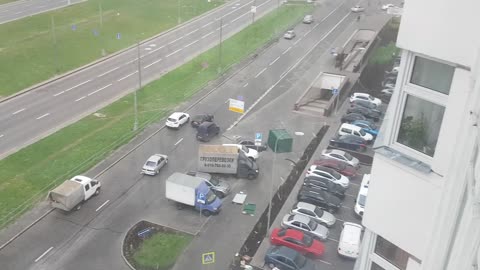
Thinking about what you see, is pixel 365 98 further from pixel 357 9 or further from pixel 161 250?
pixel 357 9

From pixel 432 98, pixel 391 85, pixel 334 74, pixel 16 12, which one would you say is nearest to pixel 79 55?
pixel 16 12

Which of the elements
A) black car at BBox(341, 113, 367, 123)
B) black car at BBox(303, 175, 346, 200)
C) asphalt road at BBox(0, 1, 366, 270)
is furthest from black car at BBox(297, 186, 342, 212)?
black car at BBox(341, 113, 367, 123)

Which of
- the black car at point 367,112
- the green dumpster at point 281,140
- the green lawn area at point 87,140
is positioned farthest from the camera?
the black car at point 367,112

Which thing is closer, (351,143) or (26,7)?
(351,143)

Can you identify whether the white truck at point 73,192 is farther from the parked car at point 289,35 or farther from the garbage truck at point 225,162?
the parked car at point 289,35

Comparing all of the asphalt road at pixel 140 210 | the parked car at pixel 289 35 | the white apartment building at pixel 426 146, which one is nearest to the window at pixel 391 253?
the white apartment building at pixel 426 146

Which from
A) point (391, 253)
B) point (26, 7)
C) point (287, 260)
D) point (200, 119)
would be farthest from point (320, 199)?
point (26, 7)

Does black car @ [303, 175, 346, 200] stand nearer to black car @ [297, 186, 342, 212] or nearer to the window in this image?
black car @ [297, 186, 342, 212]
